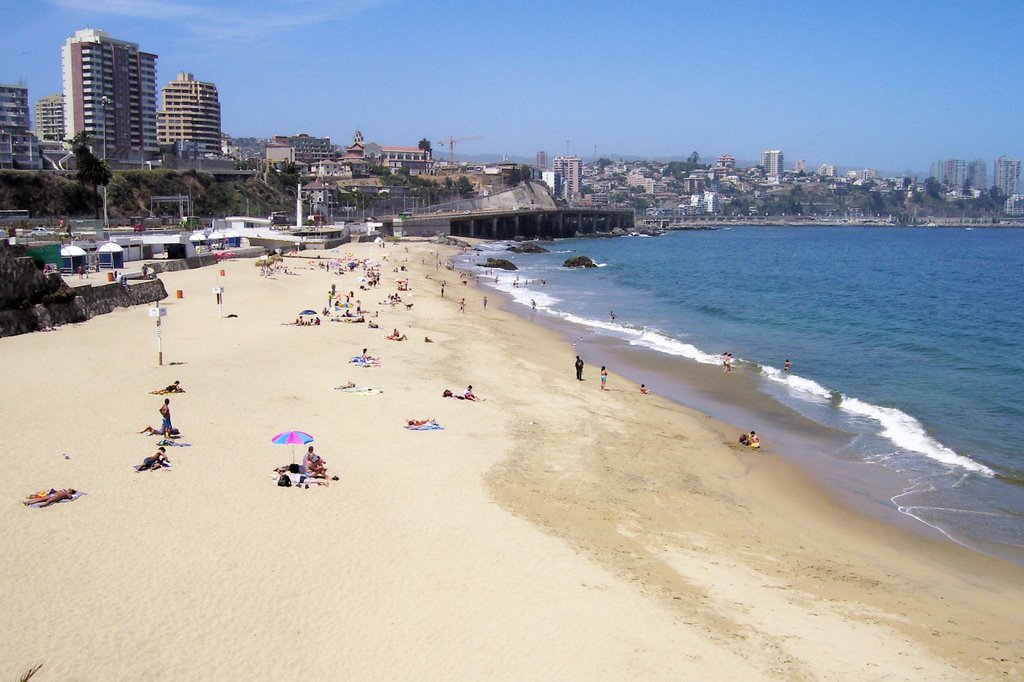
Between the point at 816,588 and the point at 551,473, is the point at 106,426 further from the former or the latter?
the point at 816,588

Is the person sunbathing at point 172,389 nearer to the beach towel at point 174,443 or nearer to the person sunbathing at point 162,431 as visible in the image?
the person sunbathing at point 162,431

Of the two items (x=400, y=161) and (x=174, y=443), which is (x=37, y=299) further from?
(x=400, y=161)

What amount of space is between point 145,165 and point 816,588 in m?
97.5

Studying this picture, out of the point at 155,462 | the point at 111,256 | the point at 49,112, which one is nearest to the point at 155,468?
the point at 155,462

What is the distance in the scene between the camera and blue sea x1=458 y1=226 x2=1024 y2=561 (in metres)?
16.5

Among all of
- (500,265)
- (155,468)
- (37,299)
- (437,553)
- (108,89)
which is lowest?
(437,553)

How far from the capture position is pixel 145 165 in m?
94.0

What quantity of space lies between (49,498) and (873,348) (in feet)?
96.6

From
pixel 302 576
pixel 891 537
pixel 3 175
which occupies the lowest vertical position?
pixel 891 537

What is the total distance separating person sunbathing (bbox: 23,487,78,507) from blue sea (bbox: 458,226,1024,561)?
1331 cm

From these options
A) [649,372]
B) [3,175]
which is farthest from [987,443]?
[3,175]

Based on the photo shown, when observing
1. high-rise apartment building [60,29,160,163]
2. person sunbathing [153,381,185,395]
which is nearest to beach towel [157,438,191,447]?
person sunbathing [153,381,185,395]

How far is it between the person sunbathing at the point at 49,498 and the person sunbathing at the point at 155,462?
4.76 feet

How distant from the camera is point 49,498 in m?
10.8
